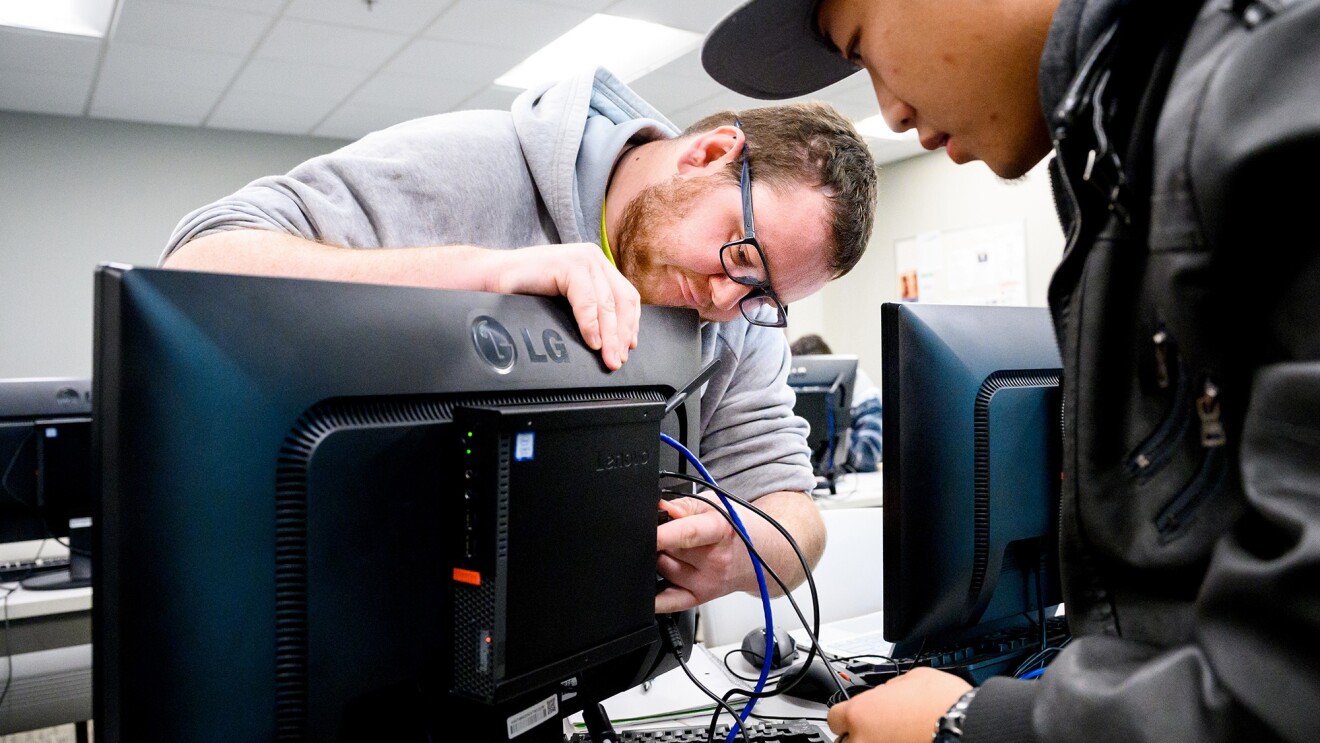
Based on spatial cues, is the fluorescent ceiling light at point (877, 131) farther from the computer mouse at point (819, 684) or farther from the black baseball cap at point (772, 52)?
the computer mouse at point (819, 684)

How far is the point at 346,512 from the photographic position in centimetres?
49

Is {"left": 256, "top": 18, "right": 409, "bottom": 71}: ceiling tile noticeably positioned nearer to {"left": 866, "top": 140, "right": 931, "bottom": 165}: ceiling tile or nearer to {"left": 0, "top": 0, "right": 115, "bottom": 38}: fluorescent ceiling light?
{"left": 0, "top": 0, "right": 115, "bottom": 38}: fluorescent ceiling light

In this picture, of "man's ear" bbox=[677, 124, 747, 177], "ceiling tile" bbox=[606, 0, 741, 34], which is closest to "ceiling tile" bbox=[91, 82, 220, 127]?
"ceiling tile" bbox=[606, 0, 741, 34]

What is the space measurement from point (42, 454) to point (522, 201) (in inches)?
50.3

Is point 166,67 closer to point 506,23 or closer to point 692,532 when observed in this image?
point 506,23

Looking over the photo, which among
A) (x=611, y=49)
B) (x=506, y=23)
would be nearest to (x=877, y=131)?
(x=611, y=49)

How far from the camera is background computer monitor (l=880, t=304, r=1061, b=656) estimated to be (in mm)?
838

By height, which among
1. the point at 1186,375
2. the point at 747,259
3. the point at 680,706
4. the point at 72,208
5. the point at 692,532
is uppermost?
the point at 72,208

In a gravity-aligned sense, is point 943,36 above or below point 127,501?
above

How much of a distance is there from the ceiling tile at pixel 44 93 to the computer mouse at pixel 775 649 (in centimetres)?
435

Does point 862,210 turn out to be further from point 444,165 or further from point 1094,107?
point 1094,107

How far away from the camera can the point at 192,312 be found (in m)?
0.44

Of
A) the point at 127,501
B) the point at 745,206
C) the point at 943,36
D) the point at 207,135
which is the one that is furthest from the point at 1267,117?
the point at 207,135

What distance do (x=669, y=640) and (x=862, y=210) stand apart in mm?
658
